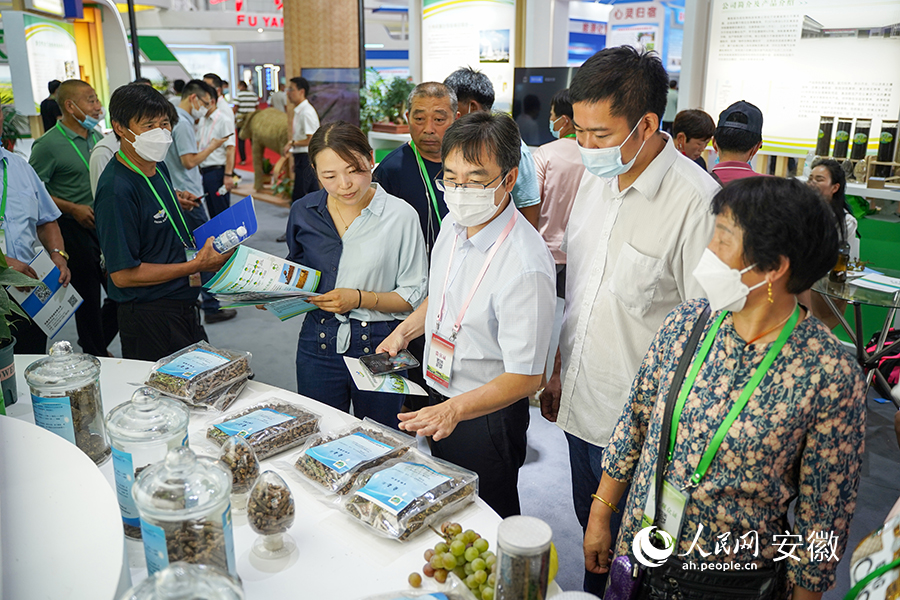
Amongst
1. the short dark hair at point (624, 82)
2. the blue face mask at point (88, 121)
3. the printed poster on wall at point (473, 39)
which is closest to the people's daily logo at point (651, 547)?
the short dark hair at point (624, 82)

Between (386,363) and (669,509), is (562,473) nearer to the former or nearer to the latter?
(386,363)

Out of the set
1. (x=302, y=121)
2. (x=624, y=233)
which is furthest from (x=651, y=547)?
(x=302, y=121)

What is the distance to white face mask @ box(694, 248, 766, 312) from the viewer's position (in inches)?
49.1

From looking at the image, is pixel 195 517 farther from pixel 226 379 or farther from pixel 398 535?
pixel 226 379

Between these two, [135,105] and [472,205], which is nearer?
A: [472,205]

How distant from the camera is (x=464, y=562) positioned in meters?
1.26

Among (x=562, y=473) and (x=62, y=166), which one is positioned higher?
(x=62, y=166)

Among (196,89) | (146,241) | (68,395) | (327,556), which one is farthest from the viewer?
(196,89)

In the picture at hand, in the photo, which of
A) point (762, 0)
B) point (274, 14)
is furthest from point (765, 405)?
point (274, 14)

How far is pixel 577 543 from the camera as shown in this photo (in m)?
2.74

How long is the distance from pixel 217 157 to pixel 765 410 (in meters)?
6.90

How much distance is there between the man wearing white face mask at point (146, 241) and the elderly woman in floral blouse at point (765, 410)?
1984 millimetres

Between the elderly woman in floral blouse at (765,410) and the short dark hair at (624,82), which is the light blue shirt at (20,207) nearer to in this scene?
the short dark hair at (624,82)

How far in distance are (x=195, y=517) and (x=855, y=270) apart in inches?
157
